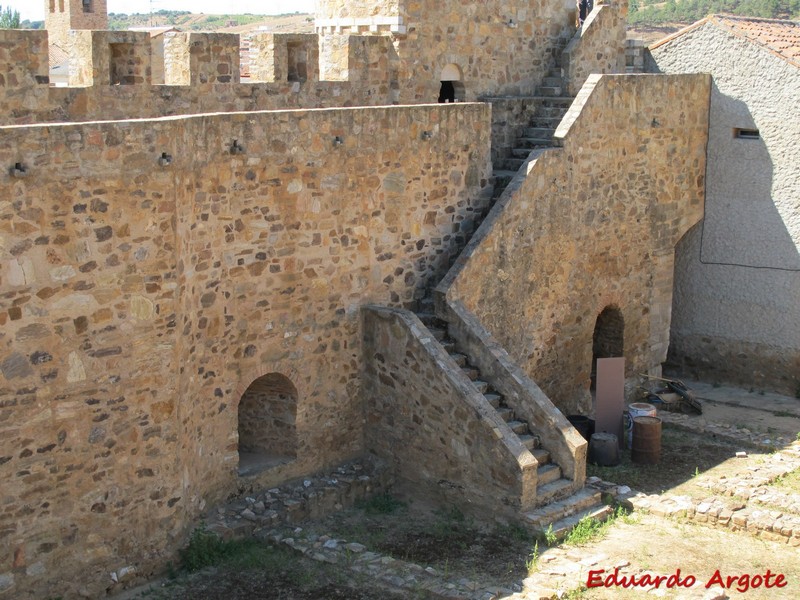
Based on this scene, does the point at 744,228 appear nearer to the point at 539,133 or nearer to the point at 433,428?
the point at 539,133

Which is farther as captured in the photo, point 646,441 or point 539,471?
point 646,441

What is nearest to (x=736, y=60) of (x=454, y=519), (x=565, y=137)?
(x=565, y=137)

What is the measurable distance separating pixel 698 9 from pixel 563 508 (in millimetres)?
41077

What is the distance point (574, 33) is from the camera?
16.9 meters

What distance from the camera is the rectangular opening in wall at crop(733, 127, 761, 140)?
16594 millimetres

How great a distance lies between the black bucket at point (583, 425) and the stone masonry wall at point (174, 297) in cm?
257

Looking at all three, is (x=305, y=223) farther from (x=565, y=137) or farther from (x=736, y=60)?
(x=736, y=60)

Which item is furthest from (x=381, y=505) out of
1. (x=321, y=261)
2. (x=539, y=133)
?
(x=539, y=133)

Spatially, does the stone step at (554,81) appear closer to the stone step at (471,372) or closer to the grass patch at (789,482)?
the stone step at (471,372)

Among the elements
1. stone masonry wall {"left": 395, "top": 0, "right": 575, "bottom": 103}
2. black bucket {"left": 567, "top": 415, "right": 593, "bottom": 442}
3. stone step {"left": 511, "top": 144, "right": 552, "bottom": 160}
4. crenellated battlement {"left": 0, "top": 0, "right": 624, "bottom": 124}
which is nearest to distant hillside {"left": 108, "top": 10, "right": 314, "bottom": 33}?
stone masonry wall {"left": 395, "top": 0, "right": 575, "bottom": 103}

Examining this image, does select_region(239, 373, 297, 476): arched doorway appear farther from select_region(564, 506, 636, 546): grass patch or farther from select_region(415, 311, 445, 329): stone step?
select_region(564, 506, 636, 546): grass patch

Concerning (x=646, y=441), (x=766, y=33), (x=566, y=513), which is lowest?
(x=566, y=513)

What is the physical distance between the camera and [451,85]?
1560 centimetres

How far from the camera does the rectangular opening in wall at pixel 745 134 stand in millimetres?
16594
